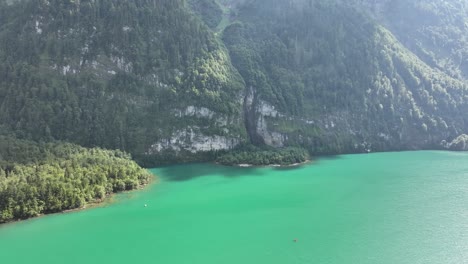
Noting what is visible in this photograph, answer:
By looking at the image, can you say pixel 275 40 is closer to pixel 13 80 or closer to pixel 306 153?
pixel 306 153

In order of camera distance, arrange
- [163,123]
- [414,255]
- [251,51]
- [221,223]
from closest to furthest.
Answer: [414,255], [221,223], [163,123], [251,51]

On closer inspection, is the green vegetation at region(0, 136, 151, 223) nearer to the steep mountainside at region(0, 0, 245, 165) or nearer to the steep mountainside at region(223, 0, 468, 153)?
the steep mountainside at region(0, 0, 245, 165)

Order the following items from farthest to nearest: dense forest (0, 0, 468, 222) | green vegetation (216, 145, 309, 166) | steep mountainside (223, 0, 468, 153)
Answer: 1. steep mountainside (223, 0, 468, 153)
2. green vegetation (216, 145, 309, 166)
3. dense forest (0, 0, 468, 222)

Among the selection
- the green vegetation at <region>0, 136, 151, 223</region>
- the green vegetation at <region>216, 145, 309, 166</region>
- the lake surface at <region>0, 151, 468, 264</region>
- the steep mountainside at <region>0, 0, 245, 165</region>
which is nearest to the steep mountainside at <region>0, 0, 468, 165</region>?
the steep mountainside at <region>0, 0, 245, 165</region>

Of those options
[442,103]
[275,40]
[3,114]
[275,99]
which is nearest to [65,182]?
[3,114]

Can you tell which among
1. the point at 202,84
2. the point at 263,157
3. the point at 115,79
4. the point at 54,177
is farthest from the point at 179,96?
the point at 54,177
